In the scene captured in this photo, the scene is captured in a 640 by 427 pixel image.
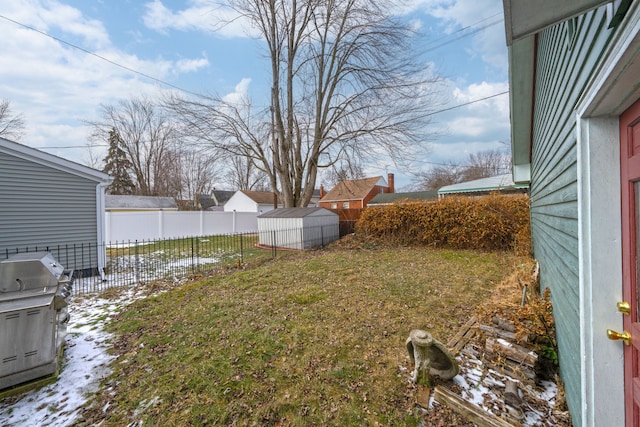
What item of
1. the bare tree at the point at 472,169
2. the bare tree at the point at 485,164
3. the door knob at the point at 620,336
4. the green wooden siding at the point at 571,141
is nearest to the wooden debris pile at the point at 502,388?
the green wooden siding at the point at 571,141

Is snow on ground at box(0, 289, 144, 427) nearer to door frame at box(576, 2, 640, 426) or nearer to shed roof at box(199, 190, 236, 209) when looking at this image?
door frame at box(576, 2, 640, 426)

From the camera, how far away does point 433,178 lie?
30062mm

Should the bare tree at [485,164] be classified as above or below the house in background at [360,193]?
above

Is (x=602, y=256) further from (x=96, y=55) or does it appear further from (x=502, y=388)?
(x=96, y=55)

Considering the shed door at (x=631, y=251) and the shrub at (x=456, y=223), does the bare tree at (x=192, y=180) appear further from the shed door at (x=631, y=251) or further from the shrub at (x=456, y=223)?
Answer: the shed door at (x=631, y=251)

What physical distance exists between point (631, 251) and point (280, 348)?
3.35m

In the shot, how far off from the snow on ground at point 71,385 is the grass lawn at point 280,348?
0.18 m

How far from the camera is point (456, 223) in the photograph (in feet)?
32.9

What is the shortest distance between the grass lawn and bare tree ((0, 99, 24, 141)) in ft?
85.2

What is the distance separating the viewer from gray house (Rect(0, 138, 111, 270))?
6355 mm

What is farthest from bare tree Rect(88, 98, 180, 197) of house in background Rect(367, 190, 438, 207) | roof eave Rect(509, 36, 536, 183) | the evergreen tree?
roof eave Rect(509, 36, 536, 183)

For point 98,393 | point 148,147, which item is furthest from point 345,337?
point 148,147

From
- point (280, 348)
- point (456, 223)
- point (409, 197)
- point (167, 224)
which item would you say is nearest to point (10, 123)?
point (167, 224)

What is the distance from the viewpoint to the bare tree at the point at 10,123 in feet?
63.4
